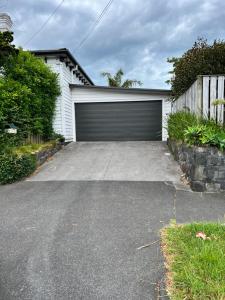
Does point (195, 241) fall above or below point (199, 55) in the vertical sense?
below

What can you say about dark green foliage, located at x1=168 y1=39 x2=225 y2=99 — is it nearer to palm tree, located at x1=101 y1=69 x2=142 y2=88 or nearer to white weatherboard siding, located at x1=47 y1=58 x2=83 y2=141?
white weatherboard siding, located at x1=47 y1=58 x2=83 y2=141

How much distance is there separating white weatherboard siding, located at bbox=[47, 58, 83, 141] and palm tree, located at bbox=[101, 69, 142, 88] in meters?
10.4

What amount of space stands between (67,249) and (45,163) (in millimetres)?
6006

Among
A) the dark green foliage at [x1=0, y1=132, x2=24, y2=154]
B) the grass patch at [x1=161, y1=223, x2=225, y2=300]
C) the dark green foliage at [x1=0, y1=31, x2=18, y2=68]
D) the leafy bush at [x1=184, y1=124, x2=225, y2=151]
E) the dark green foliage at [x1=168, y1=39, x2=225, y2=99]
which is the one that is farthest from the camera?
the dark green foliage at [x1=168, y1=39, x2=225, y2=99]

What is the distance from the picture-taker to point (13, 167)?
7.15m

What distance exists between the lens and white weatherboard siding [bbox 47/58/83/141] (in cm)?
1221

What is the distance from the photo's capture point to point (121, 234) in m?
3.87

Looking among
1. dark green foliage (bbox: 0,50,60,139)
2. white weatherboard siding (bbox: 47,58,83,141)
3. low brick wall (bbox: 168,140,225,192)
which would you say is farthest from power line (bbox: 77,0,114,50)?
low brick wall (bbox: 168,140,225,192)

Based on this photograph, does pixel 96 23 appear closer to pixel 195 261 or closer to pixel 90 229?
pixel 90 229

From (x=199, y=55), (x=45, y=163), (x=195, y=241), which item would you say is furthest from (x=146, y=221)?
(x=199, y=55)

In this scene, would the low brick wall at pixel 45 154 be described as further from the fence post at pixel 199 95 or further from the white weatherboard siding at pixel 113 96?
the fence post at pixel 199 95

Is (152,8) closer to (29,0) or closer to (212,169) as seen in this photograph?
(29,0)

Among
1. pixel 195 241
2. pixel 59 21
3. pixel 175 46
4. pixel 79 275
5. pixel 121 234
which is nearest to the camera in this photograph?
pixel 79 275

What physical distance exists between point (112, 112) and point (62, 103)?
2.36 metres
